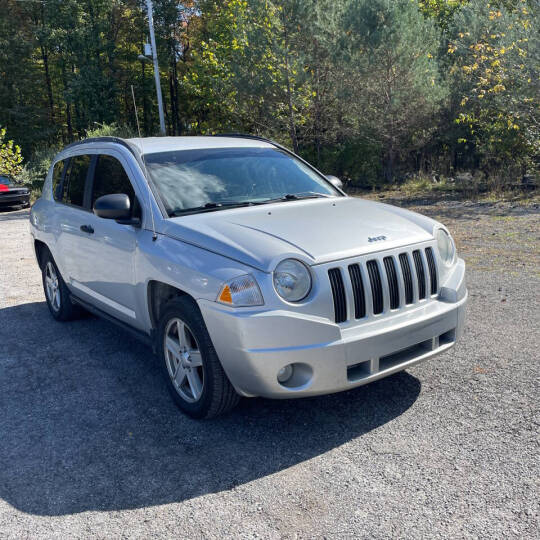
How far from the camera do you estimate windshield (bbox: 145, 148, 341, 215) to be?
171 inches

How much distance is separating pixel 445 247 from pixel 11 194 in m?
19.7

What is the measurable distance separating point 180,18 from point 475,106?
29.0 m

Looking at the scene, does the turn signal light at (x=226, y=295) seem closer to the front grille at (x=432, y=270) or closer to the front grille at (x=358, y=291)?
the front grille at (x=358, y=291)

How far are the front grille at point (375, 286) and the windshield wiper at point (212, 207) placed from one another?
1264mm

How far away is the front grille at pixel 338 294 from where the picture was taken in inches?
132

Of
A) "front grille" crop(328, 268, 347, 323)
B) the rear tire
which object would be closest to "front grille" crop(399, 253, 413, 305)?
"front grille" crop(328, 268, 347, 323)

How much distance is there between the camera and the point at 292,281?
335cm

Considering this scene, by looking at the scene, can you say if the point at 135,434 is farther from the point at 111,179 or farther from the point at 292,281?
the point at 111,179

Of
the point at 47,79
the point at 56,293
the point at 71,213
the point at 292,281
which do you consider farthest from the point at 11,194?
the point at 47,79

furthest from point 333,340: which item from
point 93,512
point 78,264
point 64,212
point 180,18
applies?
point 180,18

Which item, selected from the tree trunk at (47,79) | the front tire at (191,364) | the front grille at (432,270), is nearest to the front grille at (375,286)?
the front grille at (432,270)

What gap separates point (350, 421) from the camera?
375 cm

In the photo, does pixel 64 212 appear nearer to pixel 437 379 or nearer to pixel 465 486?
pixel 437 379

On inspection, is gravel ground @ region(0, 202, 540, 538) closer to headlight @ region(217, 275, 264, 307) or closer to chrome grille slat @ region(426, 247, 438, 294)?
chrome grille slat @ region(426, 247, 438, 294)
